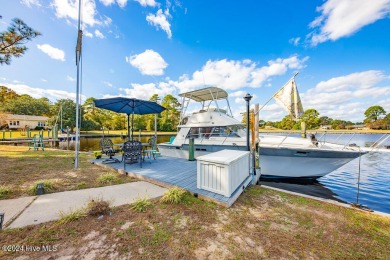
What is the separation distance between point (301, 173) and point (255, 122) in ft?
11.7

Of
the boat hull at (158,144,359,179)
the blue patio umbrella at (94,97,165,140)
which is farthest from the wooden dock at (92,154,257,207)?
the boat hull at (158,144,359,179)

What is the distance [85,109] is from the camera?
158ft

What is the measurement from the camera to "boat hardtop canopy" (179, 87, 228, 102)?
30.2 ft

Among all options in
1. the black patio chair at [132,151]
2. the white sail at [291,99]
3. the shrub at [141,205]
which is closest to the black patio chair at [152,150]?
the black patio chair at [132,151]

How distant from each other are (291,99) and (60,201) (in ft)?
27.6

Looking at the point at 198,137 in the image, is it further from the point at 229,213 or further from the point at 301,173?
the point at 229,213

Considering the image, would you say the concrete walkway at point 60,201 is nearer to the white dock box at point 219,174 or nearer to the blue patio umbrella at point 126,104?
the white dock box at point 219,174

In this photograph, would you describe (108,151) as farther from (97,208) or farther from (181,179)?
(97,208)

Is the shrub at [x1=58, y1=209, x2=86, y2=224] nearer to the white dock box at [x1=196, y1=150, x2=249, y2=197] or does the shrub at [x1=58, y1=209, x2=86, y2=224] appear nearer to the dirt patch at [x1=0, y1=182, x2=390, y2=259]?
the dirt patch at [x1=0, y1=182, x2=390, y2=259]

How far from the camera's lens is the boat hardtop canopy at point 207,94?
9208 millimetres

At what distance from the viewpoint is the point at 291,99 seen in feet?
22.3

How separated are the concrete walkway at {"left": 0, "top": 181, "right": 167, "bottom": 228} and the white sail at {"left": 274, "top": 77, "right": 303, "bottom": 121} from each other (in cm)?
612

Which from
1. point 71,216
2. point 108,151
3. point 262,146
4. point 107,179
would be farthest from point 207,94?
point 71,216

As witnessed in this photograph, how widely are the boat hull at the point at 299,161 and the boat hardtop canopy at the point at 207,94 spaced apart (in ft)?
10.9
